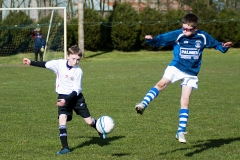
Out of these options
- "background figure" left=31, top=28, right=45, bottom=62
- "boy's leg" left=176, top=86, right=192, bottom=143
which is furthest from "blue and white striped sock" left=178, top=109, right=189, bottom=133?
"background figure" left=31, top=28, right=45, bottom=62

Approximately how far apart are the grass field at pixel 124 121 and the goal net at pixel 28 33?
296 inches

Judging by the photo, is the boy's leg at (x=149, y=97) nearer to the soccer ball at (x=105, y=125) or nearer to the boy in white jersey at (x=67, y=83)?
the soccer ball at (x=105, y=125)

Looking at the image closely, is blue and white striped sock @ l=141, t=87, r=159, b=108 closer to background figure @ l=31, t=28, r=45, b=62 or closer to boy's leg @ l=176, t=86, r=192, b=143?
boy's leg @ l=176, t=86, r=192, b=143

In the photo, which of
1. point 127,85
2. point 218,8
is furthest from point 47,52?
point 218,8

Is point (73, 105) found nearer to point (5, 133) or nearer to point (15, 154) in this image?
point (15, 154)

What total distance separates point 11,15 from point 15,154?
25.4m

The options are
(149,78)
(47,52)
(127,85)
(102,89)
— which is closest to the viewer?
(102,89)

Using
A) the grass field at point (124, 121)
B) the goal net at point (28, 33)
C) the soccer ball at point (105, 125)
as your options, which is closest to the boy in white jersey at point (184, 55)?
the soccer ball at point (105, 125)

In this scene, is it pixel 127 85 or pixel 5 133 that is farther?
pixel 127 85

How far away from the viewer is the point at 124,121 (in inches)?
424

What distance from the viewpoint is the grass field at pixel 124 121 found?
782cm

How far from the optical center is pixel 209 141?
28.5 ft

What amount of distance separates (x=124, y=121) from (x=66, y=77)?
330cm

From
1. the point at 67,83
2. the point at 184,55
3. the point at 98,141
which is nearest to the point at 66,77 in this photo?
the point at 67,83
